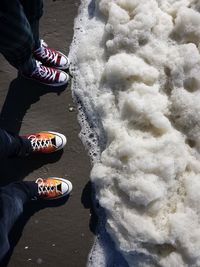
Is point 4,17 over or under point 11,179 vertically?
over

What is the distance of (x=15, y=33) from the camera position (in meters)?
1.82

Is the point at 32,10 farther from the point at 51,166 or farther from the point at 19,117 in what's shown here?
the point at 51,166

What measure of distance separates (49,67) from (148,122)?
34.8 inches

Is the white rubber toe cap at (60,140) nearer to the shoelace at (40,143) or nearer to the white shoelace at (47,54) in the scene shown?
the shoelace at (40,143)

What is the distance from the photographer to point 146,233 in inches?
86.8

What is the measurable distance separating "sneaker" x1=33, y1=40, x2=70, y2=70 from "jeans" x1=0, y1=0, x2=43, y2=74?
28 centimetres

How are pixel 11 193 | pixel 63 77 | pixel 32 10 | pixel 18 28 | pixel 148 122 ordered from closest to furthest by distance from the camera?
pixel 18 28, pixel 32 10, pixel 11 193, pixel 148 122, pixel 63 77

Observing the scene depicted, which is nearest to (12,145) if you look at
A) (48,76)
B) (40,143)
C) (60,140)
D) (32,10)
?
(40,143)

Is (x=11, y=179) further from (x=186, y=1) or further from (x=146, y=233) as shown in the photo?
(x=186, y=1)

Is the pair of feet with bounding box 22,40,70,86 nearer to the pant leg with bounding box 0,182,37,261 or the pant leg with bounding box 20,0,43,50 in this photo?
the pant leg with bounding box 20,0,43,50

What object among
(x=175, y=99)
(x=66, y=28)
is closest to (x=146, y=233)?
(x=175, y=99)

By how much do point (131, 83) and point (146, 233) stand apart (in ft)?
3.46

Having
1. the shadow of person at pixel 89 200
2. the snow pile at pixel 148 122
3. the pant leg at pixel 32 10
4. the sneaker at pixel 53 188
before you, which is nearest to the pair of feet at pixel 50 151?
the sneaker at pixel 53 188

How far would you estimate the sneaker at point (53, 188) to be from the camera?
7.97ft
